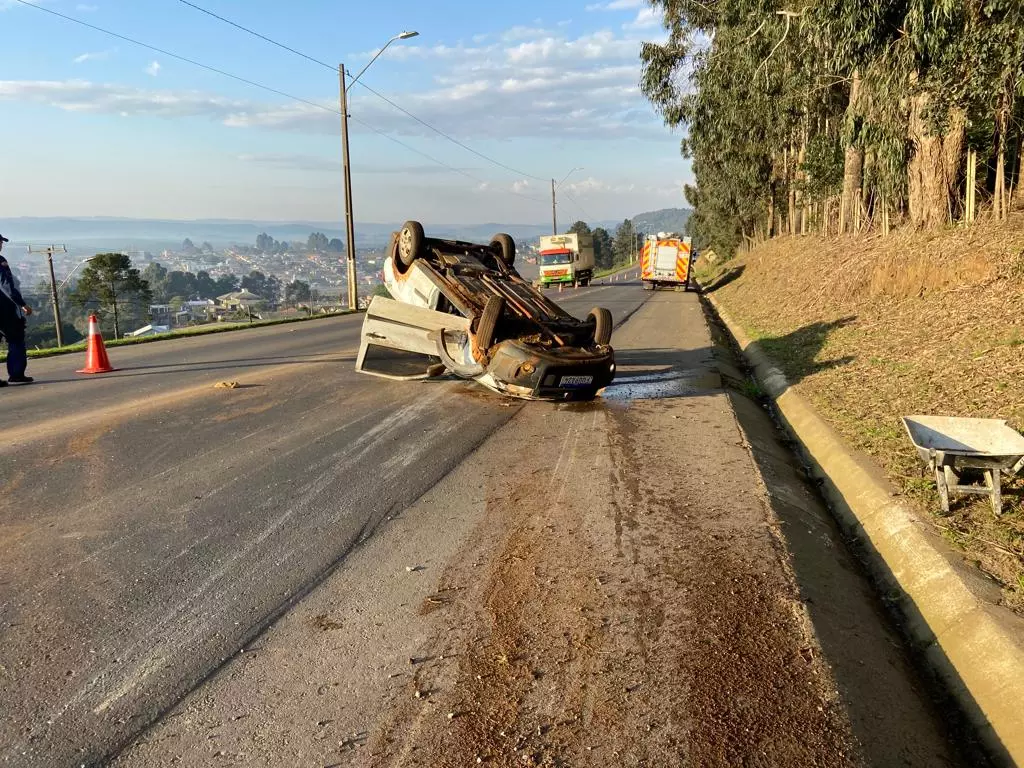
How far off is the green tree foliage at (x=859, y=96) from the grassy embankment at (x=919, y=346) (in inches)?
64.9

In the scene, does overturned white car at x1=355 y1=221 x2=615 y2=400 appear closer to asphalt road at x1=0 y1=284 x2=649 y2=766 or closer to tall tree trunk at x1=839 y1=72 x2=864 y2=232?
asphalt road at x1=0 y1=284 x2=649 y2=766

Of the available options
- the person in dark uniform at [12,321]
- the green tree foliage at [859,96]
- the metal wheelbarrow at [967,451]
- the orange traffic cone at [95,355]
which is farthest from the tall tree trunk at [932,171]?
the person in dark uniform at [12,321]

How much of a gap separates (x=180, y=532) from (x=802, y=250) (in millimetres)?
24857

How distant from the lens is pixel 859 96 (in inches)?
516

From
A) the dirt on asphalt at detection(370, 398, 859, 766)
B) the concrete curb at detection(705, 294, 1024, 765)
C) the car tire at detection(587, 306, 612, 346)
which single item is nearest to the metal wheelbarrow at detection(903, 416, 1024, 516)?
the concrete curb at detection(705, 294, 1024, 765)

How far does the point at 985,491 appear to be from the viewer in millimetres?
4570

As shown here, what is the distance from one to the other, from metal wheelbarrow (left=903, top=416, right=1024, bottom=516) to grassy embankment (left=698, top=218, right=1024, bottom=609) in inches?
6.4

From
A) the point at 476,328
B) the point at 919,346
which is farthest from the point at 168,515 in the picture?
the point at 919,346

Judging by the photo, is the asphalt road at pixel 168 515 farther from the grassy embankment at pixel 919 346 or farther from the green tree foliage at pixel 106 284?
the green tree foliage at pixel 106 284

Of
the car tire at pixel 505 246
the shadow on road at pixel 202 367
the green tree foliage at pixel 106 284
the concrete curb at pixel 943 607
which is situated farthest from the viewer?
the green tree foliage at pixel 106 284

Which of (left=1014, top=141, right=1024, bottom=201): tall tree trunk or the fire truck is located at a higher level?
(left=1014, top=141, right=1024, bottom=201): tall tree trunk

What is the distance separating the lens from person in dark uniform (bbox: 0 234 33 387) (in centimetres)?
989

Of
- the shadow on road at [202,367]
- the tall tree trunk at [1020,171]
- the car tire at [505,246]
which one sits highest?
the tall tree trunk at [1020,171]

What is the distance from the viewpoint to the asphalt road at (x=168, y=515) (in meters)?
3.04
